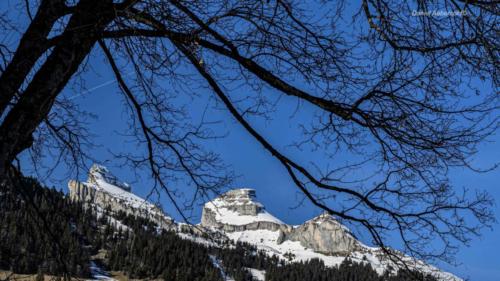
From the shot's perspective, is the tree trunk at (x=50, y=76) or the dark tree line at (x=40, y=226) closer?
the tree trunk at (x=50, y=76)

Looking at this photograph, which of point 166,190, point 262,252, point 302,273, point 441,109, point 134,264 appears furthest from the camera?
Answer: point 262,252

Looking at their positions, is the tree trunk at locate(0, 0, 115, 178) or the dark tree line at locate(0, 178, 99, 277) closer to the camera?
the tree trunk at locate(0, 0, 115, 178)

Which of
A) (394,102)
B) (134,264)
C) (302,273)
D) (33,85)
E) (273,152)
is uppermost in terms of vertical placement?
(302,273)

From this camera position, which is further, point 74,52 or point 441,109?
point 441,109

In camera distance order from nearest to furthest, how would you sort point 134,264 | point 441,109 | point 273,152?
1. point 441,109
2. point 273,152
3. point 134,264

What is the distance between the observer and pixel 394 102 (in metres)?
3.59

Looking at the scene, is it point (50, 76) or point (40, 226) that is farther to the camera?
point (40, 226)

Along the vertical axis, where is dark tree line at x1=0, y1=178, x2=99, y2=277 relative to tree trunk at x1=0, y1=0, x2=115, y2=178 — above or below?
below

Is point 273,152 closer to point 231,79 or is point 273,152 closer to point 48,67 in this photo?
point 231,79

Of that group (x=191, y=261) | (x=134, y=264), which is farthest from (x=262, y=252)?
(x=134, y=264)

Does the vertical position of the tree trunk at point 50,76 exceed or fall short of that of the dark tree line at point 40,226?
it exceeds it

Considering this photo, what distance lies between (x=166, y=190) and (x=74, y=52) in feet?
6.96

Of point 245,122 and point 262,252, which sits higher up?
point 262,252

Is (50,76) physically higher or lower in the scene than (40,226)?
higher
